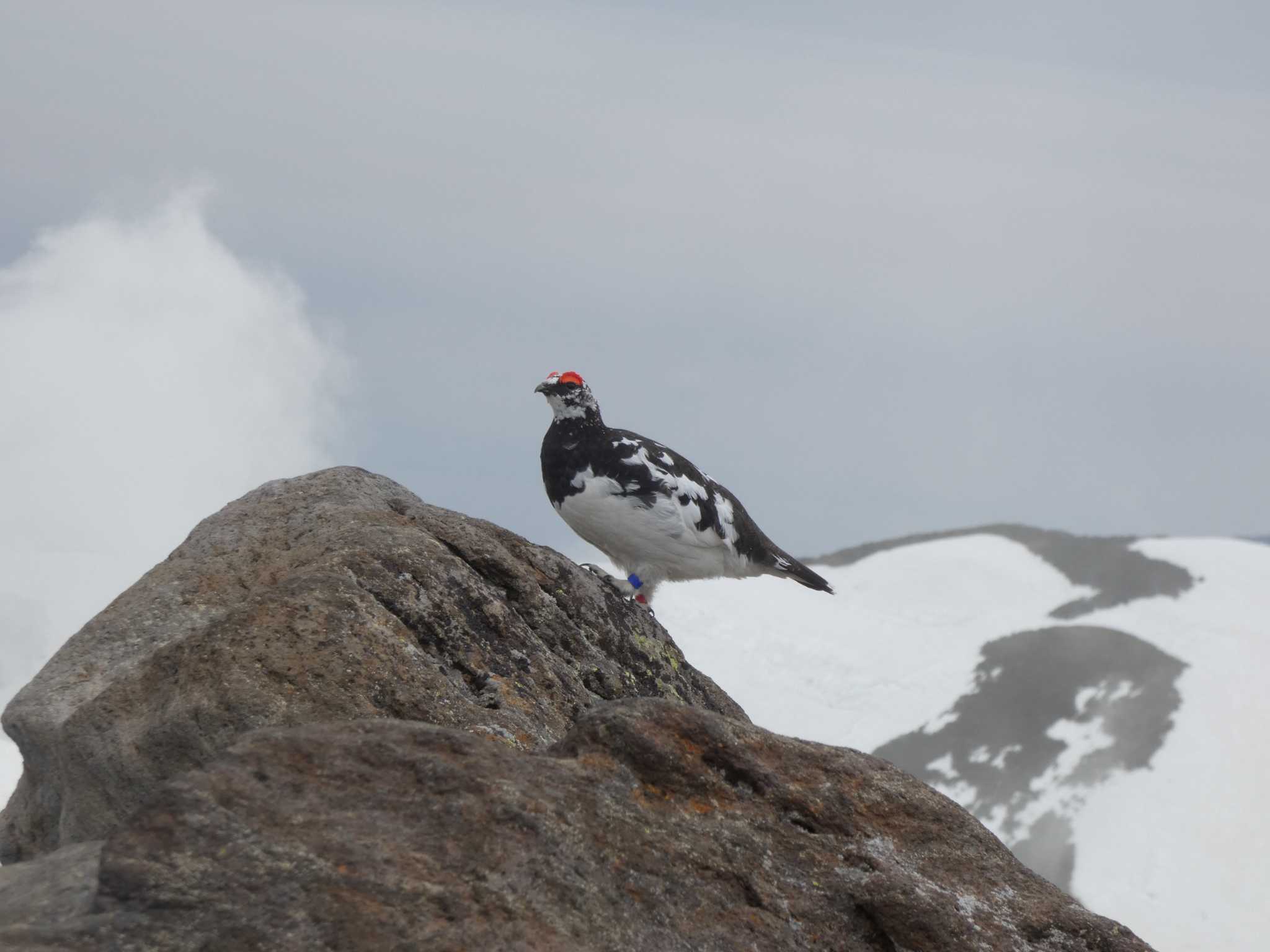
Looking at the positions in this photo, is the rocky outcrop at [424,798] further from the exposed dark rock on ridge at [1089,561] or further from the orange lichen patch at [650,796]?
the exposed dark rock on ridge at [1089,561]

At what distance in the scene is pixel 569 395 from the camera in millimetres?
11977

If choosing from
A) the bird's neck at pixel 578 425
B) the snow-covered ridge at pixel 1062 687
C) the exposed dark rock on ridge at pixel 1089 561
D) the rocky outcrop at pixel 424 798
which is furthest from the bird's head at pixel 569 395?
the exposed dark rock on ridge at pixel 1089 561

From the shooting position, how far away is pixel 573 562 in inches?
387

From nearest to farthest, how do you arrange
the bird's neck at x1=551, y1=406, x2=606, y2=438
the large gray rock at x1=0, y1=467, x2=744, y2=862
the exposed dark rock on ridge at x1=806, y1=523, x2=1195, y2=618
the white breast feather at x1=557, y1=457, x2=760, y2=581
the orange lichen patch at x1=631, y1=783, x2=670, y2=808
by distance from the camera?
1. the orange lichen patch at x1=631, y1=783, x2=670, y2=808
2. the large gray rock at x1=0, y1=467, x2=744, y2=862
3. the white breast feather at x1=557, y1=457, x2=760, y2=581
4. the bird's neck at x1=551, y1=406, x2=606, y2=438
5. the exposed dark rock on ridge at x1=806, y1=523, x2=1195, y2=618

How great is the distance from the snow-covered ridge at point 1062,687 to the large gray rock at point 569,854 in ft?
133

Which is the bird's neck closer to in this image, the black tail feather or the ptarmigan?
the ptarmigan

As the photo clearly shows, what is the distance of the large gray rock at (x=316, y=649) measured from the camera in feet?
23.2

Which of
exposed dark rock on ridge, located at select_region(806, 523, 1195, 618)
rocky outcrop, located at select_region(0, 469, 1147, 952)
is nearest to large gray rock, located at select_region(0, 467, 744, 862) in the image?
rocky outcrop, located at select_region(0, 469, 1147, 952)

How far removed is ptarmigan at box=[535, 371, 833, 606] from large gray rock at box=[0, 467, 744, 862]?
5.23ft

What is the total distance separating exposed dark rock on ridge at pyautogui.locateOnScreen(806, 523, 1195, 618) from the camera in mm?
63312

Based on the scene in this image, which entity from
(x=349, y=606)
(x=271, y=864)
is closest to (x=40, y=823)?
(x=349, y=606)

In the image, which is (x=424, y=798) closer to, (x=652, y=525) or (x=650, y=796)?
(x=650, y=796)

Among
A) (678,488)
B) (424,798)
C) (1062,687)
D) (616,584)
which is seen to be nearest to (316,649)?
(424,798)

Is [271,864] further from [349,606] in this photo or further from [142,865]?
[349,606]
